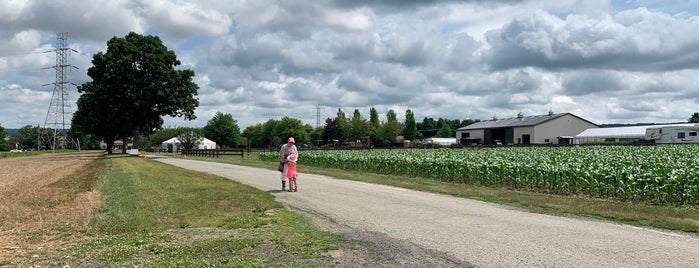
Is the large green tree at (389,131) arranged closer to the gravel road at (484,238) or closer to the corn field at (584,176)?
the corn field at (584,176)

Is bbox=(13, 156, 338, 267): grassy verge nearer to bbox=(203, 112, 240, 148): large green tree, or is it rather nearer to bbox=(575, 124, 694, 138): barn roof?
bbox=(575, 124, 694, 138): barn roof

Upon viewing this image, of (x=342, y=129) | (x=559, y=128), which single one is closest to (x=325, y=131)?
(x=342, y=129)

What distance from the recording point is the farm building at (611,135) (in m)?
87.8

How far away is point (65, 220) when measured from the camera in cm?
1034

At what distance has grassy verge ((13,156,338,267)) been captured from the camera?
6.84m

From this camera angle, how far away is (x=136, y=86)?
5528 centimetres

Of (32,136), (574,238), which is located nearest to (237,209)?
(574,238)

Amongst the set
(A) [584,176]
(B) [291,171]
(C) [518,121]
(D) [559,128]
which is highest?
(C) [518,121]

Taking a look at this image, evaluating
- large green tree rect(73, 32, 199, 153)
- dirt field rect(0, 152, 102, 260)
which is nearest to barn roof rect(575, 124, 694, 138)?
large green tree rect(73, 32, 199, 153)

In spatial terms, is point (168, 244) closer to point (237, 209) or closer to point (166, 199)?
point (237, 209)

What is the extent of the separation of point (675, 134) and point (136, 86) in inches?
2837

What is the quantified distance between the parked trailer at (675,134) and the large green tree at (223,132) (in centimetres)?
8777

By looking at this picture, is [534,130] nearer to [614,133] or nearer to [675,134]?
[614,133]

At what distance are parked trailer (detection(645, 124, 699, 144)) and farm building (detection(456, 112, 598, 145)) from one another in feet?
43.2
